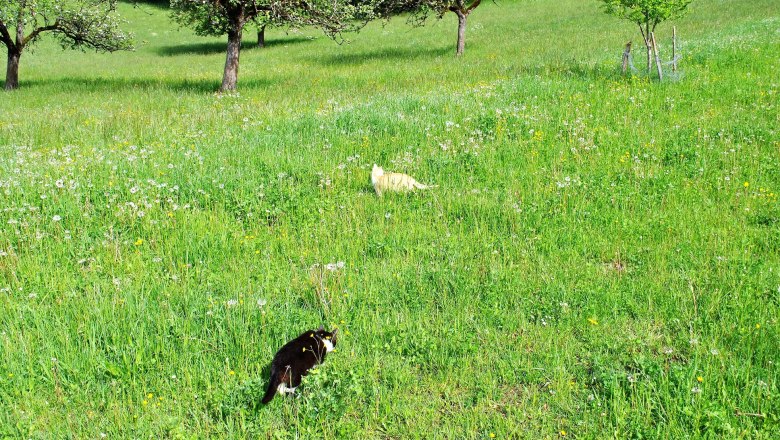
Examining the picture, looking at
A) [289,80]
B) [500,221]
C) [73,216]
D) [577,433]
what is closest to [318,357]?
[577,433]

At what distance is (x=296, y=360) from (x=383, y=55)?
29.5 m

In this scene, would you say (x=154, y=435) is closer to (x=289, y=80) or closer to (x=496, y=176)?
(x=496, y=176)

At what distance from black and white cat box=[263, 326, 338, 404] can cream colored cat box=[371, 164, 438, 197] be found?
12.7 ft

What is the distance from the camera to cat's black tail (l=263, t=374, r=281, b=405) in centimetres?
419

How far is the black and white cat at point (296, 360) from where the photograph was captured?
4.31m

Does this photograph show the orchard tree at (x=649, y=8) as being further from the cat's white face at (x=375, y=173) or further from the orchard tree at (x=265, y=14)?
the cat's white face at (x=375, y=173)

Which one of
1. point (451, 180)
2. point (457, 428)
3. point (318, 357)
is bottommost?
point (457, 428)

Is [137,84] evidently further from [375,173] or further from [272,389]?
[272,389]

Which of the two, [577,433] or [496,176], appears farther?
[496,176]

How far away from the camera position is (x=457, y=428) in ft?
13.6

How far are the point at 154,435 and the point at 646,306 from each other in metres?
4.36

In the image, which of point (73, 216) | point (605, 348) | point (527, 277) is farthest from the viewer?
point (73, 216)

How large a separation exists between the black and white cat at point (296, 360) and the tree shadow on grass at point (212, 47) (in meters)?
45.0

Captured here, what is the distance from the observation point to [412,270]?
20.4ft
